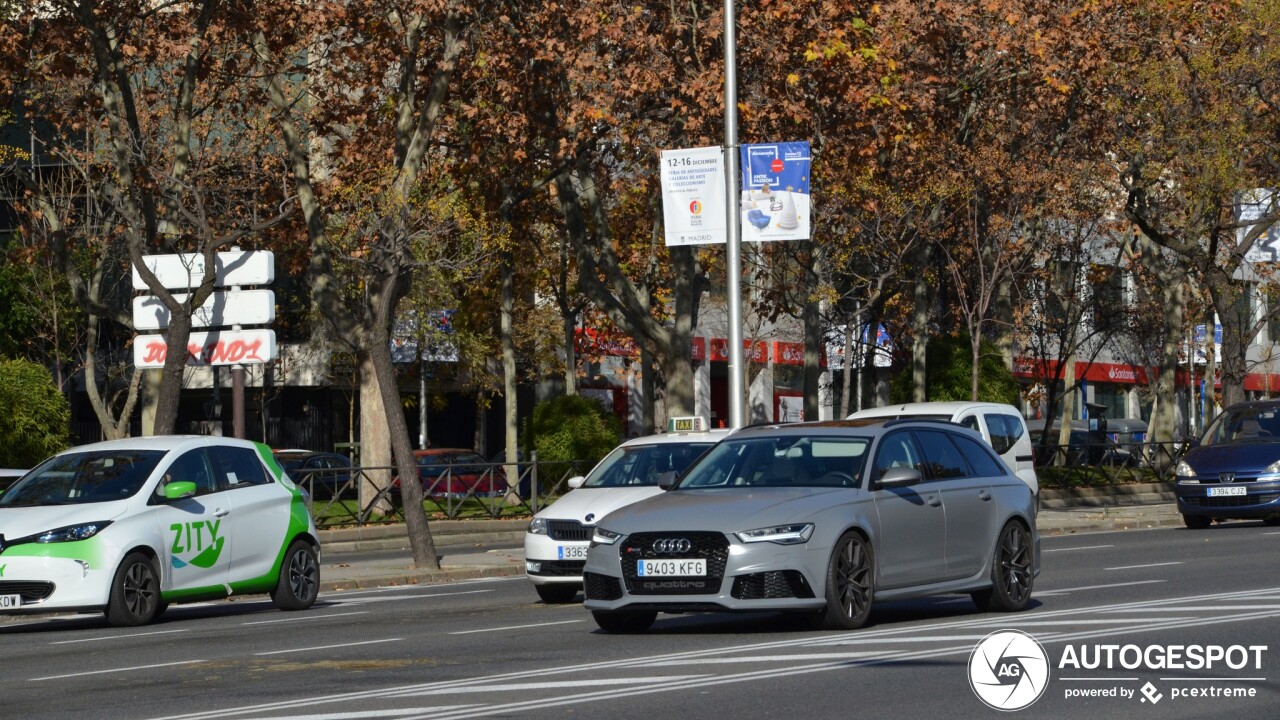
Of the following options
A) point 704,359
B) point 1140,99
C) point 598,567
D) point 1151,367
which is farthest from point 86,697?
point 1151,367

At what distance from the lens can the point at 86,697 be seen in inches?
418

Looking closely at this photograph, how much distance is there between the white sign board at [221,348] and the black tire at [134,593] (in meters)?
6.94

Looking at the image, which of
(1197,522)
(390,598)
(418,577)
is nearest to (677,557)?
(390,598)

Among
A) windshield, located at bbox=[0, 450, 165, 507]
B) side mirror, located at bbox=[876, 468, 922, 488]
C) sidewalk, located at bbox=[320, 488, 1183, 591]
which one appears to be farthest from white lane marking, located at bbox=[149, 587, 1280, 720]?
sidewalk, located at bbox=[320, 488, 1183, 591]

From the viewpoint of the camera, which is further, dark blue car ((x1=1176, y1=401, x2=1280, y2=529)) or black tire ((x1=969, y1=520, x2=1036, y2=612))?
dark blue car ((x1=1176, y1=401, x2=1280, y2=529))

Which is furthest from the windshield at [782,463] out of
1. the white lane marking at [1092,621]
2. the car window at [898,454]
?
the white lane marking at [1092,621]

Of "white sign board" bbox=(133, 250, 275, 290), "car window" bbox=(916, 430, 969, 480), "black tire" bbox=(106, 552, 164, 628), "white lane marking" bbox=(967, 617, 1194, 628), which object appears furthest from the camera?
"white sign board" bbox=(133, 250, 275, 290)

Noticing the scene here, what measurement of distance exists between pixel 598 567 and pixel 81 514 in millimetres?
5391

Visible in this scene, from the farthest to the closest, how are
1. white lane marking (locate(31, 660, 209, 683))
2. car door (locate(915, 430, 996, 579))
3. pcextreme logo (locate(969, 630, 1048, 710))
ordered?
1. car door (locate(915, 430, 996, 579))
2. white lane marking (locate(31, 660, 209, 683))
3. pcextreme logo (locate(969, 630, 1048, 710))

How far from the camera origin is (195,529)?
16781mm

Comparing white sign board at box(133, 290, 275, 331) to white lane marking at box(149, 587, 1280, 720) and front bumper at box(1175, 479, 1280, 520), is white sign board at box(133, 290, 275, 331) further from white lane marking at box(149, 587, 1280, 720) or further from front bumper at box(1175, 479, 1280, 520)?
front bumper at box(1175, 479, 1280, 520)

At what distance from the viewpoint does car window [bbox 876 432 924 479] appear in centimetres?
1348

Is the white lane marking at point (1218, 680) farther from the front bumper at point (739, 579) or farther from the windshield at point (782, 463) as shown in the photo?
the windshield at point (782, 463)

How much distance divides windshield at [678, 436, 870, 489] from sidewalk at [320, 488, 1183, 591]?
9027 mm
